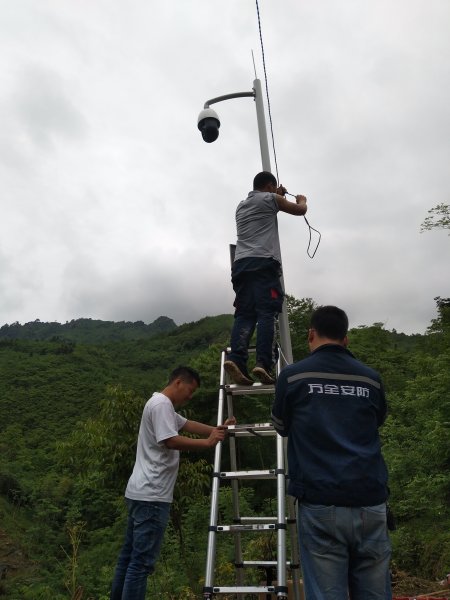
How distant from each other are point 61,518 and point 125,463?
11.3 meters

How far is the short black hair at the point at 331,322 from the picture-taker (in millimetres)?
2660

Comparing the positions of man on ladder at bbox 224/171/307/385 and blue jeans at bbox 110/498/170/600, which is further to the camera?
man on ladder at bbox 224/171/307/385

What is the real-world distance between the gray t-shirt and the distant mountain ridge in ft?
251

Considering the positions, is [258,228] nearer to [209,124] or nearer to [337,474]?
[209,124]

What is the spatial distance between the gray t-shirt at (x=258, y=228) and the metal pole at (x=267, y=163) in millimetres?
323

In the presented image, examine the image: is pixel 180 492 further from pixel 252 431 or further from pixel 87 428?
pixel 252 431

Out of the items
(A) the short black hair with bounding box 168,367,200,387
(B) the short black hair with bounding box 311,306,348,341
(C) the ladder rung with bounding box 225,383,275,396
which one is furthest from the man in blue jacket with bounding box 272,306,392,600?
(C) the ladder rung with bounding box 225,383,275,396

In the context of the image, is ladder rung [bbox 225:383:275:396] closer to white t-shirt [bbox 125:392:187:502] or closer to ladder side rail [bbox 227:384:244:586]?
ladder side rail [bbox 227:384:244:586]

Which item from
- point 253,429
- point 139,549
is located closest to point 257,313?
point 253,429

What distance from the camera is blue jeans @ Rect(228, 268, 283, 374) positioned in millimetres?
4219

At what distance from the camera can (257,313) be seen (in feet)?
14.1

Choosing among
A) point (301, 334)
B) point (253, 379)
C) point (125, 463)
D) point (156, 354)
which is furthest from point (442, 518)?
point (156, 354)

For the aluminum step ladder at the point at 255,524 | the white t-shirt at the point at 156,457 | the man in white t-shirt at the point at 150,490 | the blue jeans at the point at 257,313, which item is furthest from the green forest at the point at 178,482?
the blue jeans at the point at 257,313

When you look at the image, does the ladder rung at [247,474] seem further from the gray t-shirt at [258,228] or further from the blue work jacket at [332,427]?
the gray t-shirt at [258,228]
